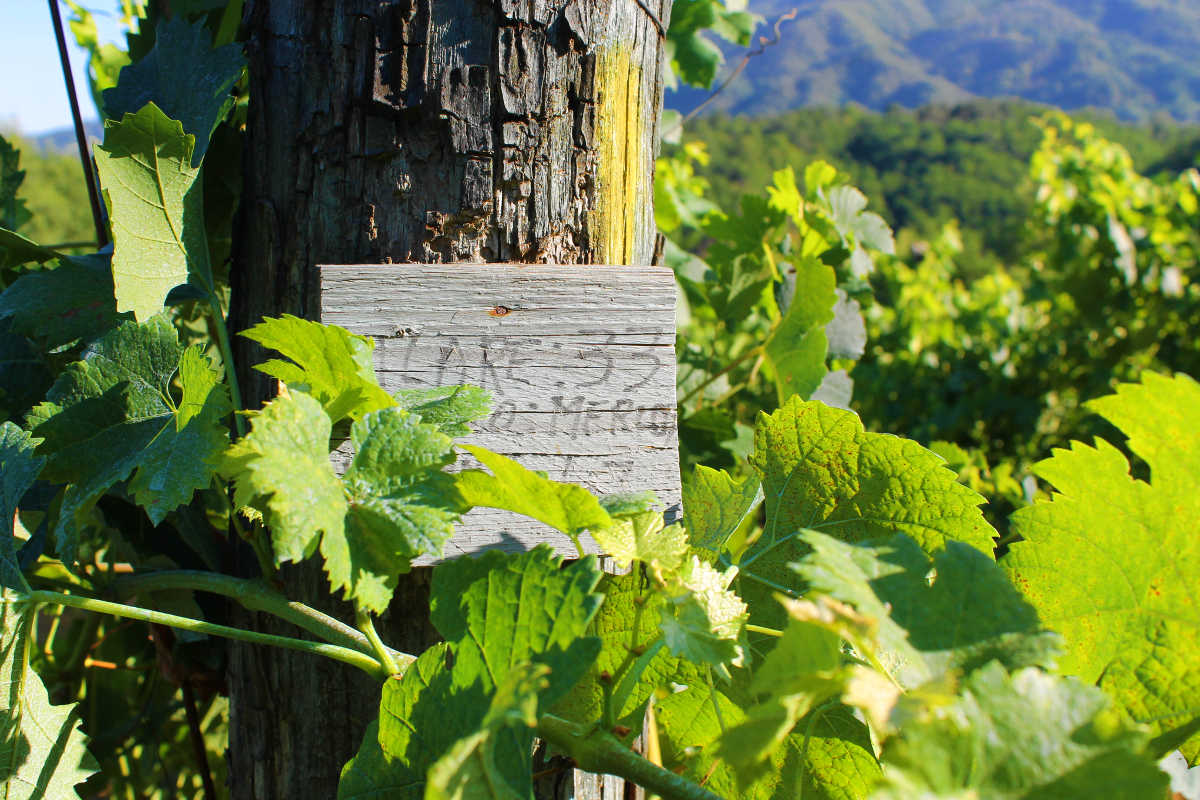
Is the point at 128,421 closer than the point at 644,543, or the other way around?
the point at 644,543

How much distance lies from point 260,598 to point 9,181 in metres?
1.08

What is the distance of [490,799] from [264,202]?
82 cm

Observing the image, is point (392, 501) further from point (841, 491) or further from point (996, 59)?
point (996, 59)

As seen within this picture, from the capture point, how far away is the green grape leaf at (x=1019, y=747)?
0.42 m

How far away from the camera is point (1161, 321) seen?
15.5 ft

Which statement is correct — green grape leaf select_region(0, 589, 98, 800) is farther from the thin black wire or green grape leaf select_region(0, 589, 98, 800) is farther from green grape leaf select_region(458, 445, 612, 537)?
the thin black wire

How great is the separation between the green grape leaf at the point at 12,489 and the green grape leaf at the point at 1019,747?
859mm

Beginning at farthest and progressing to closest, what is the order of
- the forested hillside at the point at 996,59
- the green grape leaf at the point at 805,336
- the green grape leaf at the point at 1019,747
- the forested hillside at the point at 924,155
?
the forested hillside at the point at 996,59
the forested hillside at the point at 924,155
the green grape leaf at the point at 805,336
the green grape leaf at the point at 1019,747

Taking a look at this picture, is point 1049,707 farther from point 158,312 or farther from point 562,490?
point 158,312

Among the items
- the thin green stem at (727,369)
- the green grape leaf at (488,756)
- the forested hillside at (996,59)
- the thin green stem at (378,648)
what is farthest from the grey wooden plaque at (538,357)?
the forested hillside at (996,59)

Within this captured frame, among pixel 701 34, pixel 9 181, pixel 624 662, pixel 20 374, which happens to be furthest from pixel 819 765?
pixel 701 34

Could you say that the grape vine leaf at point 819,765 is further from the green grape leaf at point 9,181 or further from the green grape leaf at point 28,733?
the green grape leaf at point 9,181

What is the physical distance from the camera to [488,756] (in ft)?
1.61

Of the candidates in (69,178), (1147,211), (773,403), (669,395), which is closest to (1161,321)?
(1147,211)
